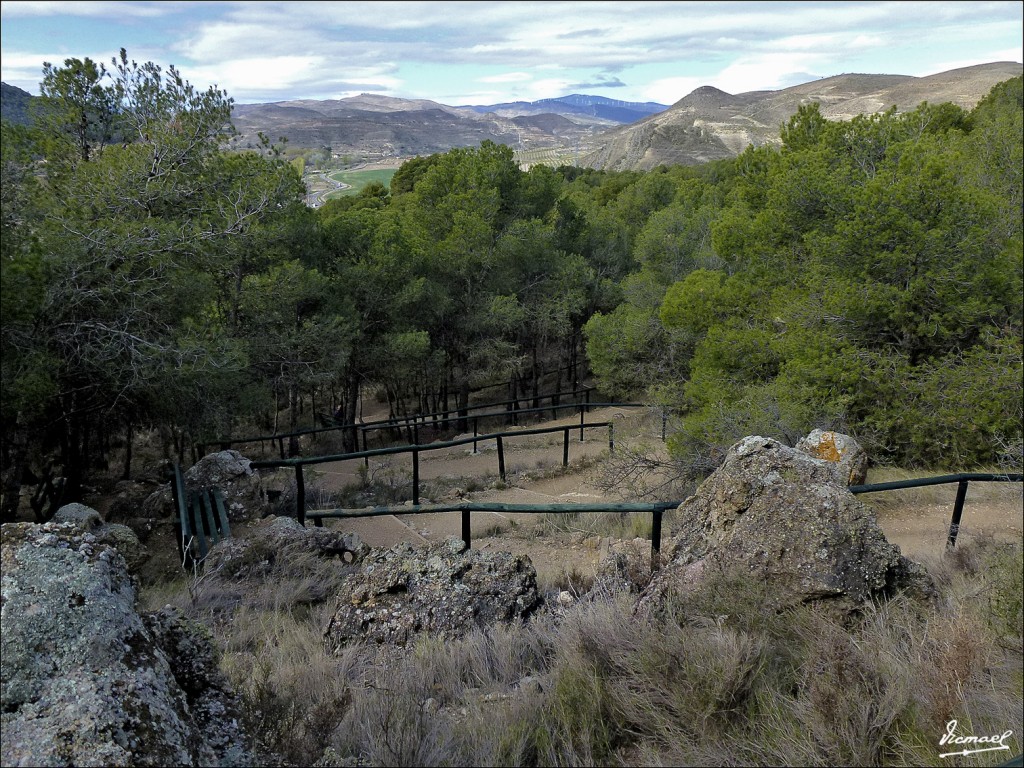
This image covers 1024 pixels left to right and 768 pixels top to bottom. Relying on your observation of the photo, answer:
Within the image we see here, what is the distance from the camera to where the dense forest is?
9.13 meters

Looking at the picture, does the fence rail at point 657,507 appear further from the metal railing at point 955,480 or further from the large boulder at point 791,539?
the large boulder at point 791,539

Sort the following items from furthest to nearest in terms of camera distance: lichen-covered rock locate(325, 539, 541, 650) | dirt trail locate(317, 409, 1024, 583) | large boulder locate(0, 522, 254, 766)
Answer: dirt trail locate(317, 409, 1024, 583) → lichen-covered rock locate(325, 539, 541, 650) → large boulder locate(0, 522, 254, 766)

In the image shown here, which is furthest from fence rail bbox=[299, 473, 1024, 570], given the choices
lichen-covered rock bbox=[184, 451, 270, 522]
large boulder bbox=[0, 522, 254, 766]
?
lichen-covered rock bbox=[184, 451, 270, 522]

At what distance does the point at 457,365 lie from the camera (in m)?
23.0

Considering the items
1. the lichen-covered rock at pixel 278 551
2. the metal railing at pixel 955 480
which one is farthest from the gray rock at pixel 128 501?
the metal railing at pixel 955 480

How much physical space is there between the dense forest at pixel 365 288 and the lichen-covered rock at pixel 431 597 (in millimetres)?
5221

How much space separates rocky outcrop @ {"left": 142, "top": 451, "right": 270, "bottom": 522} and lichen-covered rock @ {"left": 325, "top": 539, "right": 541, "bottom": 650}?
5.01 metres

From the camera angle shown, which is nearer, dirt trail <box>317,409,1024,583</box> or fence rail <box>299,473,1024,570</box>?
fence rail <box>299,473,1024,570</box>

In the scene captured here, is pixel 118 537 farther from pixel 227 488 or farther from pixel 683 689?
pixel 683 689

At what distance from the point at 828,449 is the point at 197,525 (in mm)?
7351

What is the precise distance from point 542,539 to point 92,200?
8766 mm

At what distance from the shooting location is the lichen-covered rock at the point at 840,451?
8.38 metres

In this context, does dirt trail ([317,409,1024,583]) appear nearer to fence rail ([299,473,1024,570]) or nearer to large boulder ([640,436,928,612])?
fence rail ([299,473,1024,570])

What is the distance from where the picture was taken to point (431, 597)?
4.20 meters
